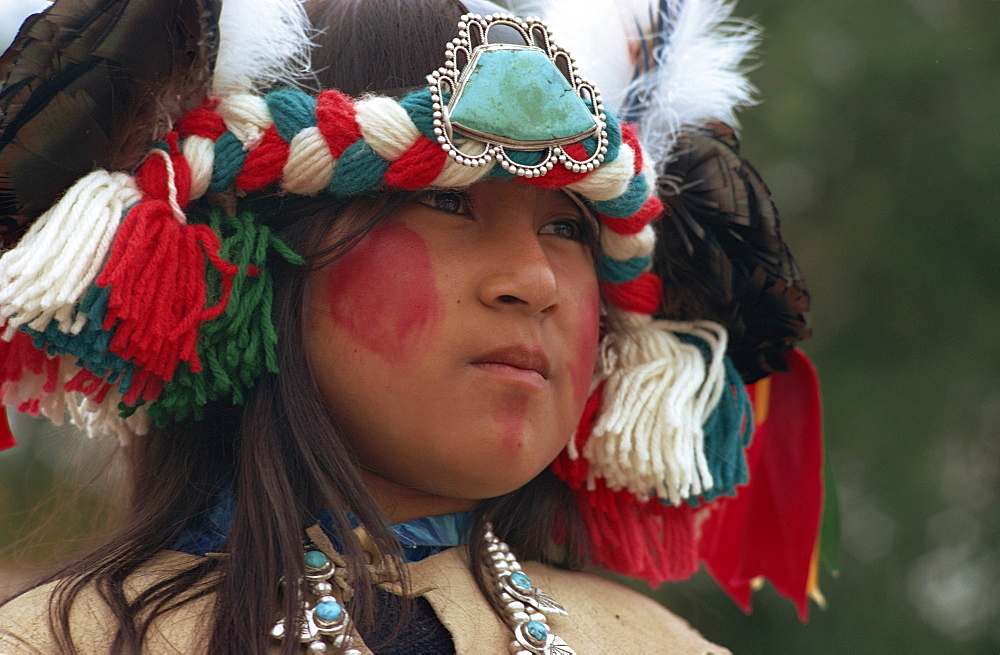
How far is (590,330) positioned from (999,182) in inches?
89.8

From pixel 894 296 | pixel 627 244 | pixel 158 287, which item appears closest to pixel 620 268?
pixel 627 244

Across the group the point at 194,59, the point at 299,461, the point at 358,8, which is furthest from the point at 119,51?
the point at 299,461

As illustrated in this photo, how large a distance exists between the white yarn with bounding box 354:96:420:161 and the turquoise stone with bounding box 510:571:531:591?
638mm

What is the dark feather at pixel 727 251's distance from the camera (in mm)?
1848

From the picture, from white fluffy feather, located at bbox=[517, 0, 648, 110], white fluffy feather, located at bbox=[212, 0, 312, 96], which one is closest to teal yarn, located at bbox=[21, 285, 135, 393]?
white fluffy feather, located at bbox=[212, 0, 312, 96]

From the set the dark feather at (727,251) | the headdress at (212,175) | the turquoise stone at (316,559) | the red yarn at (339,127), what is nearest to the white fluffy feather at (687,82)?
the dark feather at (727,251)

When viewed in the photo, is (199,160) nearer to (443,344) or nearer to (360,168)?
(360,168)

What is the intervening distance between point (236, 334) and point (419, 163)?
0.33 m

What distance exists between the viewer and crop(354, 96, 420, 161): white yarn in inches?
56.2

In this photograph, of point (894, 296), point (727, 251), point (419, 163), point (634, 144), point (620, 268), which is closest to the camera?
point (419, 163)

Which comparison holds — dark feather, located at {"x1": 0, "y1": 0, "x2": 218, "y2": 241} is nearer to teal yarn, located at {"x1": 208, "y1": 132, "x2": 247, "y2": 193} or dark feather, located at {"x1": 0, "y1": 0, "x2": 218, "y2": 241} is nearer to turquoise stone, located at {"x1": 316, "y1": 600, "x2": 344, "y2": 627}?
teal yarn, located at {"x1": 208, "y1": 132, "x2": 247, "y2": 193}

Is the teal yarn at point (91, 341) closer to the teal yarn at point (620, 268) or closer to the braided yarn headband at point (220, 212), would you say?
the braided yarn headband at point (220, 212)

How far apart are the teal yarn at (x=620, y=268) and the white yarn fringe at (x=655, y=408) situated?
10 centimetres

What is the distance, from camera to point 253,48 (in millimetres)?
1498
